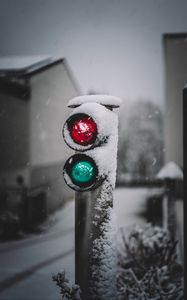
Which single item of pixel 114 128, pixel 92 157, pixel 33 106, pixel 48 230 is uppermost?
pixel 33 106

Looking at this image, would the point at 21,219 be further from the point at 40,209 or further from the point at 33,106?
the point at 33,106

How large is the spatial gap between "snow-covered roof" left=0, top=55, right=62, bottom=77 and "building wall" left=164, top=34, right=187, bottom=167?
16.0ft

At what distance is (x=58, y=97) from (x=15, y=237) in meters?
10.2

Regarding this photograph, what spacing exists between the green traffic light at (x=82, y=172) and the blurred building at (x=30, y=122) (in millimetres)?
11821

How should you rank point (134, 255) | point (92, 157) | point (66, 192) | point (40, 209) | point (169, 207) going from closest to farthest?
point (92, 157) < point (134, 255) < point (169, 207) < point (40, 209) < point (66, 192)

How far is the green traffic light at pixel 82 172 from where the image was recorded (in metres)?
2.38

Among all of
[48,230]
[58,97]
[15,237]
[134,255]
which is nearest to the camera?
[134,255]

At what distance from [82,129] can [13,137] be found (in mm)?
13504

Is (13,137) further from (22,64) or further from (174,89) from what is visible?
(174,89)

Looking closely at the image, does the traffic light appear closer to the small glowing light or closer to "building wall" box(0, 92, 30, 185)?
the small glowing light

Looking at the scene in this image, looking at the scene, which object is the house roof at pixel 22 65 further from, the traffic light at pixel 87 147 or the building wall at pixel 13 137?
the traffic light at pixel 87 147

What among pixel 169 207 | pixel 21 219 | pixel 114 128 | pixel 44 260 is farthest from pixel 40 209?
pixel 114 128

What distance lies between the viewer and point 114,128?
250 centimetres

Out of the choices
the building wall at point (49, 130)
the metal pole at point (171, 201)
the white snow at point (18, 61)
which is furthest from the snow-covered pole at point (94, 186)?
the white snow at point (18, 61)
